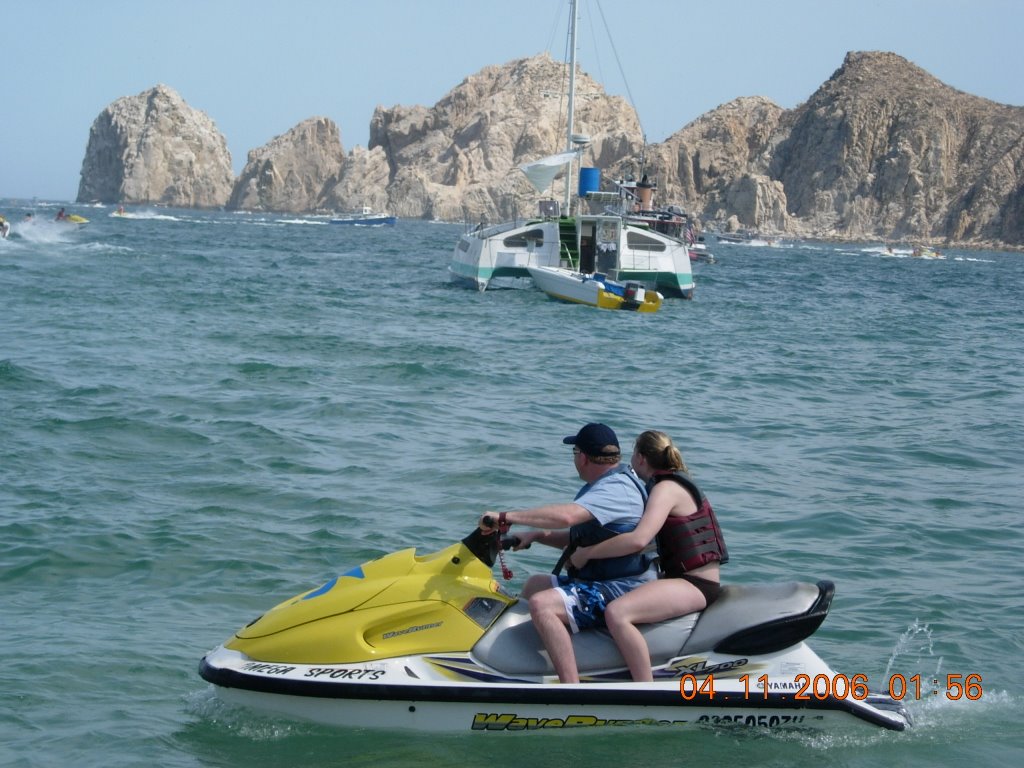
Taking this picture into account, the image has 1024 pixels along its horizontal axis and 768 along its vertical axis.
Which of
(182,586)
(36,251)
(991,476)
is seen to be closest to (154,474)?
(182,586)

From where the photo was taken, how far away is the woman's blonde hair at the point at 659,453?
588cm

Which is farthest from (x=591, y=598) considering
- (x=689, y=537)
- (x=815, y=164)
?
(x=815, y=164)

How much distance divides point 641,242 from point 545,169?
5.36 metres

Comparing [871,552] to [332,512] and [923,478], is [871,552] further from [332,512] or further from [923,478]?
[332,512]

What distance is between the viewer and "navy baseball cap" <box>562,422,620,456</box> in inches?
229

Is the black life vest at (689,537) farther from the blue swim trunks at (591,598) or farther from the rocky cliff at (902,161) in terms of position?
the rocky cliff at (902,161)

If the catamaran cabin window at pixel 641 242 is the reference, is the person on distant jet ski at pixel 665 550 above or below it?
below

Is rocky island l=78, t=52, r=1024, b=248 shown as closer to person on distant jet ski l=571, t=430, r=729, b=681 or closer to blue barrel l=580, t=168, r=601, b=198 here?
blue barrel l=580, t=168, r=601, b=198

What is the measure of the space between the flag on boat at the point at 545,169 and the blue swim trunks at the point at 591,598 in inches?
1369

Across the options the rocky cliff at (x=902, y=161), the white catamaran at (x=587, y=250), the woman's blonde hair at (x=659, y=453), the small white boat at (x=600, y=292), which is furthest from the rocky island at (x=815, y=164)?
the woman's blonde hair at (x=659, y=453)


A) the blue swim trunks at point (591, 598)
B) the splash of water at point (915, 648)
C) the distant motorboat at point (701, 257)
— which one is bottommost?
the splash of water at point (915, 648)

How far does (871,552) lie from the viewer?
9.27 metres

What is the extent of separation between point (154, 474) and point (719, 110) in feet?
616

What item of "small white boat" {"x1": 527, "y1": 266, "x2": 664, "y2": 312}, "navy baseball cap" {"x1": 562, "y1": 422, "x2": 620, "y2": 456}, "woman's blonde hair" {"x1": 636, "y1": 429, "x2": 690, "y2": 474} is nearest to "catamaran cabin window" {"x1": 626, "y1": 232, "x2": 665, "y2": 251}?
"small white boat" {"x1": 527, "y1": 266, "x2": 664, "y2": 312}
